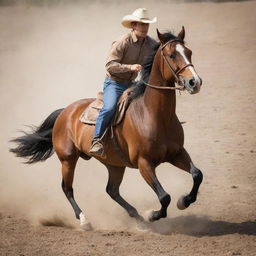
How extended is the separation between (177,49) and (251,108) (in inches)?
252

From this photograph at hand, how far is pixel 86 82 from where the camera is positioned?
14.8m

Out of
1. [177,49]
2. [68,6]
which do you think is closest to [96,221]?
[177,49]

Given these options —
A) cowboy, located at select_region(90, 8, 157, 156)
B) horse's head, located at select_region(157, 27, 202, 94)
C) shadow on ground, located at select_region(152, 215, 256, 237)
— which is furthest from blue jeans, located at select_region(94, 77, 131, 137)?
shadow on ground, located at select_region(152, 215, 256, 237)

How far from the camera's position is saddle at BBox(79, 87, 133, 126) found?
22.1 ft

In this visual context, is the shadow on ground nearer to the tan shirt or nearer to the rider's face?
the tan shirt

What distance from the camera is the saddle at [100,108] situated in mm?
6738

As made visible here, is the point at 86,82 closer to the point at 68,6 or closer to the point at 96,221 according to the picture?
the point at 96,221

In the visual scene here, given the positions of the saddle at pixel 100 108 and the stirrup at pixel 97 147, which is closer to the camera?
the saddle at pixel 100 108

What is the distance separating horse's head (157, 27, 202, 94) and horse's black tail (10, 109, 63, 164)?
8.16 ft

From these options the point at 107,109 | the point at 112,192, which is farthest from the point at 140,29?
the point at 112,192

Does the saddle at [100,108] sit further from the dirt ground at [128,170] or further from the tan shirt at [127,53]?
the dirt ground at [128,170]

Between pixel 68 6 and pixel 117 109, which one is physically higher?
pixel 117 109

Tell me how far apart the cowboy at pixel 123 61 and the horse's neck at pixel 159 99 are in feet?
0.64

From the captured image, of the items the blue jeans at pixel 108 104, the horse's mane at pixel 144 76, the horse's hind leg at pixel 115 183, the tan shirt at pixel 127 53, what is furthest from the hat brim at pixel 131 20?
the horse's hind leg at pixel 115 183
